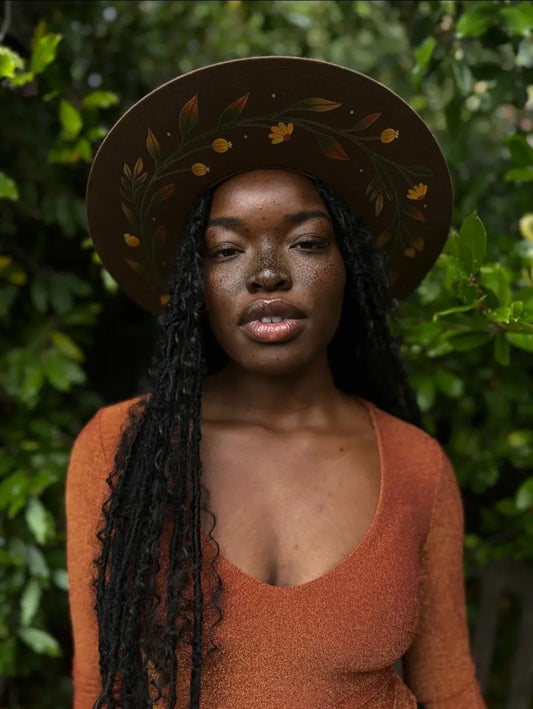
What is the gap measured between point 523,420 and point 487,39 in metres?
0.96

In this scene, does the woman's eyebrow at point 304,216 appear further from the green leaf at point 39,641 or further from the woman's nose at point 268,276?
the green leaf at point 39,641

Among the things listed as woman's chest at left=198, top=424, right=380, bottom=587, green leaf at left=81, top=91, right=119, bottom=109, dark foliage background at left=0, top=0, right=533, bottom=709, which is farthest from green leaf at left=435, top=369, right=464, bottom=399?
green leaf at left=81, top=91, right=119, bottom=109

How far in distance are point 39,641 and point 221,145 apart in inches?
47.6

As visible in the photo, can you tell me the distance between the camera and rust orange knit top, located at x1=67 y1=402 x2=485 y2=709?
1.25m

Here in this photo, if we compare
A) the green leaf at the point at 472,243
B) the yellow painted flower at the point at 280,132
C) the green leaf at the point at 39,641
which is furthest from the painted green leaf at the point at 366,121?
the green leaf at the point at 39,641

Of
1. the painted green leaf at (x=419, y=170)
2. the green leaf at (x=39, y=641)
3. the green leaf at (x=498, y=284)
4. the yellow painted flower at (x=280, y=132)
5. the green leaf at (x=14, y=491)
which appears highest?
the yellow painted flower at (x=280, y=132)

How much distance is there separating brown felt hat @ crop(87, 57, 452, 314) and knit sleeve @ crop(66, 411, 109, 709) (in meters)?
0.37

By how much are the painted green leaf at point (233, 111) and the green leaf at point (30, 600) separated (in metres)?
1.15

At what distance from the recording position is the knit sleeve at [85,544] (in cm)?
137

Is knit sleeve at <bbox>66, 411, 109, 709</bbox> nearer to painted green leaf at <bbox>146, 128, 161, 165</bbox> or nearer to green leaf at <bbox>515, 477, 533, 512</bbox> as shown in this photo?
painted green leaf at <bbox>146, 128, 161, 165</bbox>

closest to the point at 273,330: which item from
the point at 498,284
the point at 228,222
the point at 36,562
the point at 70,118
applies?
the point at 228,222

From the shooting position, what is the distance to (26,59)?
1920 millimetres

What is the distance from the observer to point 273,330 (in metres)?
1.25

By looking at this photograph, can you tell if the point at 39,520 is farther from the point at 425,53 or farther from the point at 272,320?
the point at 425,53
